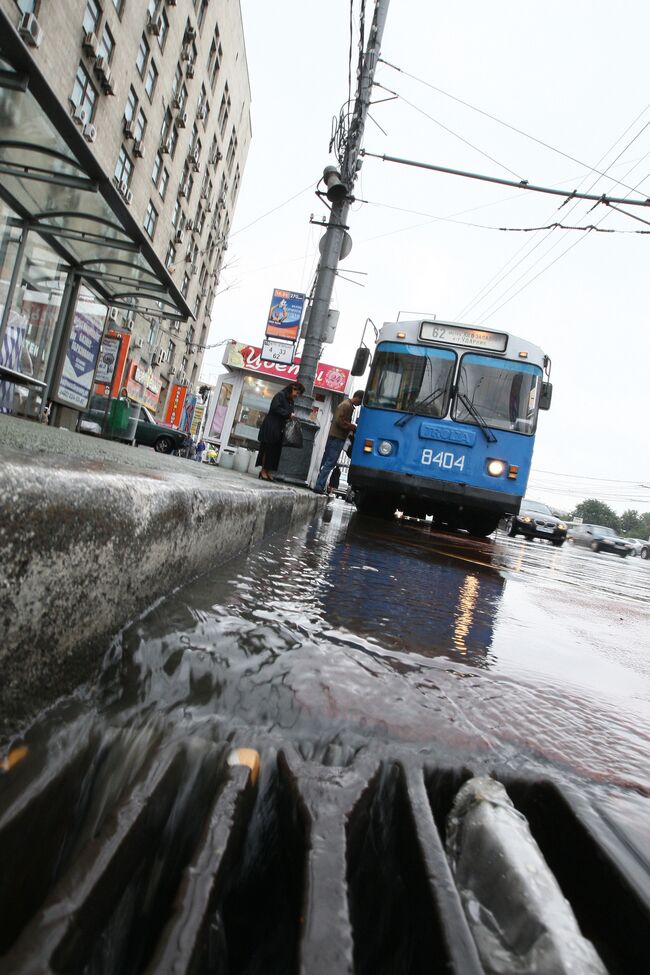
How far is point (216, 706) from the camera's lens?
115 centimetres

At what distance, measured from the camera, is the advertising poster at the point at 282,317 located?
16859mm

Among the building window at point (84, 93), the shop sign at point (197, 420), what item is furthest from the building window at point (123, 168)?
the shop sign at point (197, 420)

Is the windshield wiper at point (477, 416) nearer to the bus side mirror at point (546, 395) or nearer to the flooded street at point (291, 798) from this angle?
the bus side mirror at point (546, 395)

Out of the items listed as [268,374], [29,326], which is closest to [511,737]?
[29,326]

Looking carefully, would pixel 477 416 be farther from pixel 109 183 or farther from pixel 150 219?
pixel 150 219

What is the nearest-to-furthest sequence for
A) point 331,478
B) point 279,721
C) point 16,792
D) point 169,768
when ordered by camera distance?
point 16,792 < point 169,768 < point 279,721 < point 331,478

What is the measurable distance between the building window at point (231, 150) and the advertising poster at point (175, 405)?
15.1 metres

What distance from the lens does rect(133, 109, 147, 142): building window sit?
2000 centimetres

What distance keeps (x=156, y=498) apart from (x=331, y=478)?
1257cm

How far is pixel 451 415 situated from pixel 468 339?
1.18 meters

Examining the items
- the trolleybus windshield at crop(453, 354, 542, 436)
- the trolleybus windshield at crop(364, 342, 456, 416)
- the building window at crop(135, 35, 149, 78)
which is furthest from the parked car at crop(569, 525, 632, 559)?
the building window at crop(135, 35, 149, 78)

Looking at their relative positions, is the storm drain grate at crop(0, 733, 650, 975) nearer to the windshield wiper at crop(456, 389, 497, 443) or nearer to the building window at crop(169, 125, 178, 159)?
the windshield wiper at crop(456, 389, 497, 443)

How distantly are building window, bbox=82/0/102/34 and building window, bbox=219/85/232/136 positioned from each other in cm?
1647

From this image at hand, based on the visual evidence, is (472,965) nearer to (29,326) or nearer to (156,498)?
(156,498)
